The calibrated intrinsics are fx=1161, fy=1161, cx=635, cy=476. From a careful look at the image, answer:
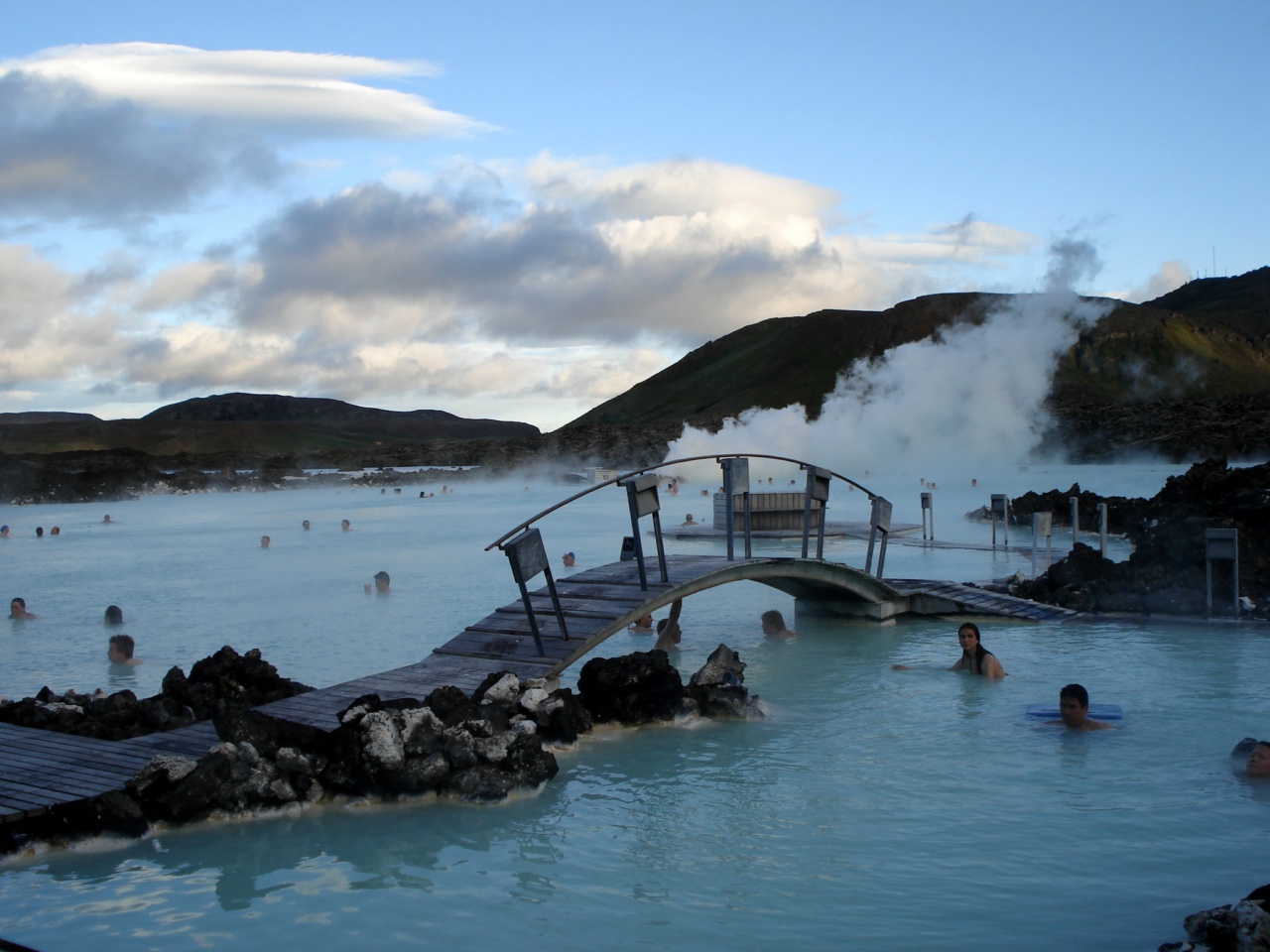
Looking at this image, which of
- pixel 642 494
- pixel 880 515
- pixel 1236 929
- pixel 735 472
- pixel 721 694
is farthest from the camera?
pixel 880 515

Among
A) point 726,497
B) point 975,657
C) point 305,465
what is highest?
point 305,465

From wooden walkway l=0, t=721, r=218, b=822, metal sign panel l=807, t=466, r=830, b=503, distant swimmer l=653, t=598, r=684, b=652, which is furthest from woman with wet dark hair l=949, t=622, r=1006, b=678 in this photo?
wooden walkway l=0, t=721, r=218, b=822

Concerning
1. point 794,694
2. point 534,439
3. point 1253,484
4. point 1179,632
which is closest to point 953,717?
point 794,694

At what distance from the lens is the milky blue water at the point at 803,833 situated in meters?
5.59

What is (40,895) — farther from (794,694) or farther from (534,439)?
(534,439)

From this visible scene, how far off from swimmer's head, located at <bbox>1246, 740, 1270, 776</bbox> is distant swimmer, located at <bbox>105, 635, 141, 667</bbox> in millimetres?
10963

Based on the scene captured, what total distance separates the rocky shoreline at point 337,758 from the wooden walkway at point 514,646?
0.69ft

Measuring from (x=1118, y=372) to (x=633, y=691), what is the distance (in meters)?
130

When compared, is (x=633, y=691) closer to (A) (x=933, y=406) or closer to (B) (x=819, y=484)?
(B) (x=819, y=484)

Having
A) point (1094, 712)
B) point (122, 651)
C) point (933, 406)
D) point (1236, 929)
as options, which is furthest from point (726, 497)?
point (933, 406)

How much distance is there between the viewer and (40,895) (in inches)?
230

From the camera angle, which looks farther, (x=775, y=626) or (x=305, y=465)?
(x=305, y=465)

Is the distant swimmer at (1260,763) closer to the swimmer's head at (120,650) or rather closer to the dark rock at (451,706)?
the dark rock at (451,706)

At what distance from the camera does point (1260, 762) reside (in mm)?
7387
